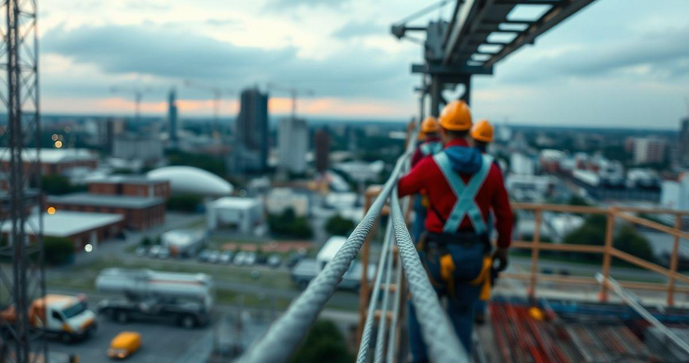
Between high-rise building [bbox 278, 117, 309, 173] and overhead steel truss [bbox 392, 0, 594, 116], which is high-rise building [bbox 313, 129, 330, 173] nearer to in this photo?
high-rise building [bbox 278, 117, 309, 173]

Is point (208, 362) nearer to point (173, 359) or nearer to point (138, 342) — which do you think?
point (173, 359)

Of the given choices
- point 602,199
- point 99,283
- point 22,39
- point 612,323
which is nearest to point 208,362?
point 99,283

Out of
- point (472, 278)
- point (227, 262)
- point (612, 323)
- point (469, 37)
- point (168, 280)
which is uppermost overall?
point (469, 37)

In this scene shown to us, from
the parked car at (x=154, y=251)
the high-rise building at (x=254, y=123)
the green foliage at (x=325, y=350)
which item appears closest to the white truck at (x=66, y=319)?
the green foliage at (x=325, y=350)

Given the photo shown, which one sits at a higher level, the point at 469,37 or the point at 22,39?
the point at 22,39

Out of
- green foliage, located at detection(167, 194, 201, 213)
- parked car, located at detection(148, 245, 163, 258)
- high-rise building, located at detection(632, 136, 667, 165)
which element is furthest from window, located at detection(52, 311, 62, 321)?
high-rise building, located at detection(632, 136, 667, 165)

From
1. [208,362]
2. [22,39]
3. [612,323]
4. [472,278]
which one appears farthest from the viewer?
[208,362]

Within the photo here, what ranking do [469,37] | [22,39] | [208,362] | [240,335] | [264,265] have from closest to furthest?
[469,37], [22,39], [208,362], [240,335], [264,265]
